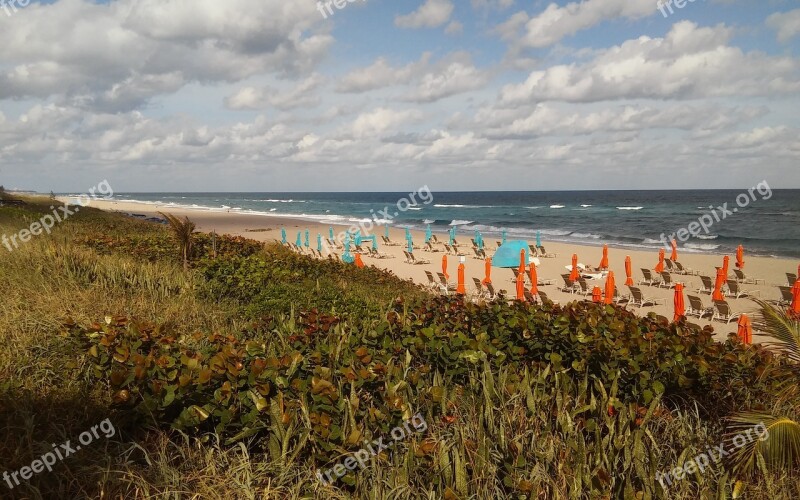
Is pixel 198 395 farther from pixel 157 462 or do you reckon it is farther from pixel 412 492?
pixel 412 492

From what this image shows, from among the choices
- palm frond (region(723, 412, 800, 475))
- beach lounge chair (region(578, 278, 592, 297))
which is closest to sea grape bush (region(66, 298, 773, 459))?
palm frond (region(723, 412, 800, 475))

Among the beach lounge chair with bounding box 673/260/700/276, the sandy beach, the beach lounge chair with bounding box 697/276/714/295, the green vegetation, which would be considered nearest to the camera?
the green vegetation

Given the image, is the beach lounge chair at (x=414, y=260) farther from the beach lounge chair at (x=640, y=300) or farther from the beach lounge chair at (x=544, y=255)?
the beach lounge chair at (x=640, y=300)

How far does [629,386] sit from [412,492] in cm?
155

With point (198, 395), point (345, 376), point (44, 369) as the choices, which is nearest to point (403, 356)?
point (345, 376)

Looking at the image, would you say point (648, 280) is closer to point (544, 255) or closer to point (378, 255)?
point (544, 255)

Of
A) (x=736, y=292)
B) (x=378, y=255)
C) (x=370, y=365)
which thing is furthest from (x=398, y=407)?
(x=378, y=255)

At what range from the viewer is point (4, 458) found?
2441 mm

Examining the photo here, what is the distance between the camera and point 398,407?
264cm

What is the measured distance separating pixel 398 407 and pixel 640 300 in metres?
12.2

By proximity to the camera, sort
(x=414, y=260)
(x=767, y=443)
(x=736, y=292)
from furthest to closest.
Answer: (x=414, y=260) < (x=736, y=292) < (x=767, y=443)

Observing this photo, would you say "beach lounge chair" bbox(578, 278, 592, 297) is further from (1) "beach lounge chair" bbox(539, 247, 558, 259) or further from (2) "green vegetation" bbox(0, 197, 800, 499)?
(2) "green vegetation" bbox(0, 197, 800, 499)

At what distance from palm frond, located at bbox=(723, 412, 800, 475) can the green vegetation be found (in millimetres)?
18

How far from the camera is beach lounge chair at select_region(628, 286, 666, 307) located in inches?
516
